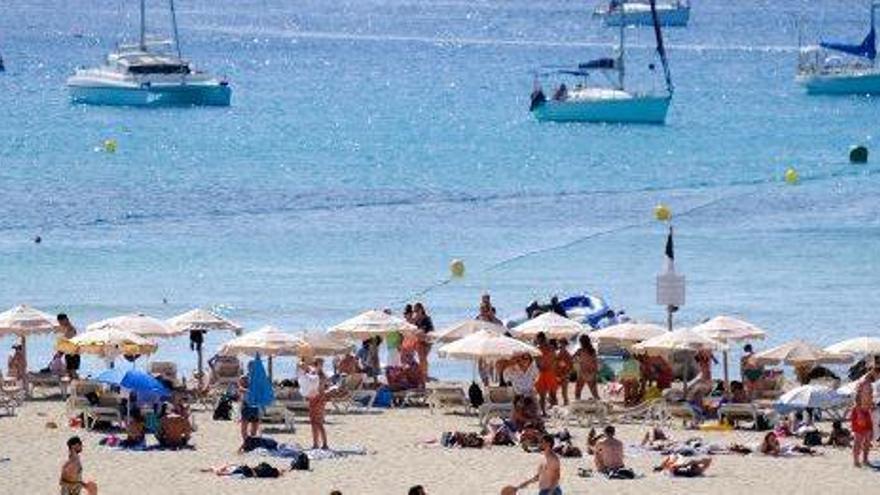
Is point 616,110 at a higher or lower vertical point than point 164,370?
higher

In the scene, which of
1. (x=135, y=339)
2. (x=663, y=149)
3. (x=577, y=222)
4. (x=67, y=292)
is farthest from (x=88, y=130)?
(x=135, y=339)

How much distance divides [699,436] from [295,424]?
4.35 meters

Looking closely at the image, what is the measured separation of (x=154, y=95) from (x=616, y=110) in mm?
17061

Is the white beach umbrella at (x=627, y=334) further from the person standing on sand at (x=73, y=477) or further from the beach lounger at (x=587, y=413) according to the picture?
the person standing on sand at (x=73, y=477)

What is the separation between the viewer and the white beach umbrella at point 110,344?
30953 mm

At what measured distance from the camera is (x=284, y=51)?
5738 inches

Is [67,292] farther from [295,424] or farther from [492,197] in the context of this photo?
[492,197]

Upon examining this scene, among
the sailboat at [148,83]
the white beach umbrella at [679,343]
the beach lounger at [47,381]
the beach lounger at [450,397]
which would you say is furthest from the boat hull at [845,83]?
the beach lounger at [47,381]

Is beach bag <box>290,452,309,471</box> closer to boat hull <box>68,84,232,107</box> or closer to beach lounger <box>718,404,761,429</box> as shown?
beach lounger <box>718,404,761,429</box>

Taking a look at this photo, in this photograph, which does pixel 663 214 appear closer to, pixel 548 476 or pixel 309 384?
pixel 309 384

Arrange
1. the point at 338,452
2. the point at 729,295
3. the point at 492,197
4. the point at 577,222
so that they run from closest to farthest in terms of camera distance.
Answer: the point at 338,452
the point at 729,295
the point at 577,222
the point at 492,197

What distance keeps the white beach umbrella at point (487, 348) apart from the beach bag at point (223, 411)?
8.30 ft

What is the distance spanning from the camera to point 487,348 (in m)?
30.6

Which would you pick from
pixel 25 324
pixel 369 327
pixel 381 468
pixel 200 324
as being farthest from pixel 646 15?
pixel 381 468
